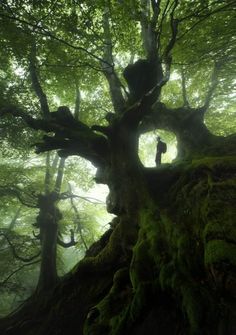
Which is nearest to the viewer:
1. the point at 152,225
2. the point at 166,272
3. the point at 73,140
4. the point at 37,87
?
the point at 166,272

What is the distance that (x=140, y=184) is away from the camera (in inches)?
239

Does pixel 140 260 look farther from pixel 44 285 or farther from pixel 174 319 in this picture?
pixel 44 285

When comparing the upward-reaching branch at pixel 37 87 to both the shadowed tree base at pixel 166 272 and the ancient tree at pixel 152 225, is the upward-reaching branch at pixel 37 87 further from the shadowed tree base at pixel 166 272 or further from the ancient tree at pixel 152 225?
the shadowed tree base at pixel 166 272

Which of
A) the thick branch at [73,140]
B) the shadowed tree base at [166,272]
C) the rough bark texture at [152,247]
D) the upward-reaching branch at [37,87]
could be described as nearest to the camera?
the shadowed tree base at [166,272]

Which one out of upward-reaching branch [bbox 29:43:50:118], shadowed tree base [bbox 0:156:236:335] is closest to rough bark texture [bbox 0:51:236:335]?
shadowed tree base [bbox 0:156:236:335]

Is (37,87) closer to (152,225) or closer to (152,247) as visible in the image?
(152,225)

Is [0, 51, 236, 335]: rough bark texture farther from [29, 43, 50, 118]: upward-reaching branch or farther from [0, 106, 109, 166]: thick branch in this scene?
[29, 43, 50, 118]: upward-reaching branch

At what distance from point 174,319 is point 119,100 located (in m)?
6.31

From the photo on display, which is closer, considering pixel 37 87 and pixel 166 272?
pixel 166 272

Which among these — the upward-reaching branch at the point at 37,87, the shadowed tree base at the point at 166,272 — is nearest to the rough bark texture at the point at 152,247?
the shadowed tree base at the point at 166,272

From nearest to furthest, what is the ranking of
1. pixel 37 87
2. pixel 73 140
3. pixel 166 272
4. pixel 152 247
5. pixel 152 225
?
pixel 166 272
pixel 152 247
pixel 152 225
pixel 73 140
pixel 37 87

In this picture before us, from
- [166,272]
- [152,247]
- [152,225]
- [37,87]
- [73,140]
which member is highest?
[37,87]

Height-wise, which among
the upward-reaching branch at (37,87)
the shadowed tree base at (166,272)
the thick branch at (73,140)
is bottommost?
the shadowed tree base at (166,272)

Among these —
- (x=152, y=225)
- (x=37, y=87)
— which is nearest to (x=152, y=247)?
(x=152, y=225)
